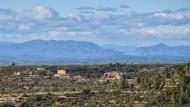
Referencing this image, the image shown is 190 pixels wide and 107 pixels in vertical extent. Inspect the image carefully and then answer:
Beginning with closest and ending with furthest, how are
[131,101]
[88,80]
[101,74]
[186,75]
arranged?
[131,101] → [186,75] → [88,80] → [101,74]

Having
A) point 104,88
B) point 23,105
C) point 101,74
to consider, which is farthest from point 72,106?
point 101,74

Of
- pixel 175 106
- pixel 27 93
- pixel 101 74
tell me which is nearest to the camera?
pixel 175 106

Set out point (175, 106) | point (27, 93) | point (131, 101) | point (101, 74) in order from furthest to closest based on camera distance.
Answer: point (101, 74) < point (27, 93) < point (131, 101) < point (175, 106)

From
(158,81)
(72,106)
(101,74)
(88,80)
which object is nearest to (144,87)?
(158,81)

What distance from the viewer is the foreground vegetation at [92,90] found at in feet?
371

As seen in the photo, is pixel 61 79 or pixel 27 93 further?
pixel 61 79

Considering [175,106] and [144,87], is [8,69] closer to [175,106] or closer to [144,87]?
[144,87]

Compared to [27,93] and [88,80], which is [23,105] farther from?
[88,80]

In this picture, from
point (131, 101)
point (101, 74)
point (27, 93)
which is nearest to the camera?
point (131, 101)

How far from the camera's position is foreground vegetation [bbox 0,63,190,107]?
371 feet

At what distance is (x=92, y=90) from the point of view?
458ft

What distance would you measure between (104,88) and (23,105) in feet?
95.2

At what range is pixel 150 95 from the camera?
393ft

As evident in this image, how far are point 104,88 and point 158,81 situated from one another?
1617cm
